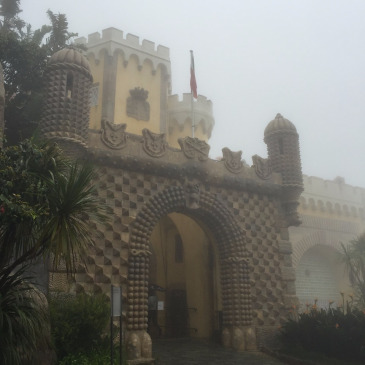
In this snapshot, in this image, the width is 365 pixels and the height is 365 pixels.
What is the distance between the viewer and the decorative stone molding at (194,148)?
14.9 meters

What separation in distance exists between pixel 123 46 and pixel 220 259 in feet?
47.0

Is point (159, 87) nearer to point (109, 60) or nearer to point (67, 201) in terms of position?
point (109, 60)

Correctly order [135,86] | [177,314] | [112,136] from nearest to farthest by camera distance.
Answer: [112,136]
[177,314]
[135,86]

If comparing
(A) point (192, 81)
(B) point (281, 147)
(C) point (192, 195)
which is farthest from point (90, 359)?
(A) point (192, 81)

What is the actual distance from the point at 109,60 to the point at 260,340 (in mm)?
16322

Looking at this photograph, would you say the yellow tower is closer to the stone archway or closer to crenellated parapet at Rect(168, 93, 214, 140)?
crenellated parapet at Rect(168, 93, 214, 140)

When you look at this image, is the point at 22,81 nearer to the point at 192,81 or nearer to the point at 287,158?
the point at 192,81

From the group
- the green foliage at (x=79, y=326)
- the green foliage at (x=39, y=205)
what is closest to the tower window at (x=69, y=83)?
the green foliage at (x=39, y=205)

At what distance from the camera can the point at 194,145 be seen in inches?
594

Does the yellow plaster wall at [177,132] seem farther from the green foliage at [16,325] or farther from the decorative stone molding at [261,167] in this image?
the green foliage at [16,325]

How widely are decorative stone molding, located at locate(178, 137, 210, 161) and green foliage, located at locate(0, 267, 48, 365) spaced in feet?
26.8

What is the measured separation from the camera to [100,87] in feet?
75.5

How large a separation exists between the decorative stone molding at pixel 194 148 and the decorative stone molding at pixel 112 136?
85.1 inches

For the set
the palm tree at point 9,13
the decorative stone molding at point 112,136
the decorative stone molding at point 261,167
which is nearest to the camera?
the decorative stone molding at point 112,136
